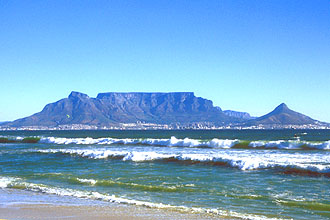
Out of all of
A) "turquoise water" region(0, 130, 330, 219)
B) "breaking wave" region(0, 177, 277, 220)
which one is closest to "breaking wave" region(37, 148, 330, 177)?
"turquoise water" region(0, 130, 330, 219)

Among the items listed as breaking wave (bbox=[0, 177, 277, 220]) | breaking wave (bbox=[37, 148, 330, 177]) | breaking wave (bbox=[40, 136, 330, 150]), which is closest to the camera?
breaking wave (bbox=[0, 177, 277, 220])

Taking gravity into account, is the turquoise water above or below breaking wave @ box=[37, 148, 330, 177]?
below

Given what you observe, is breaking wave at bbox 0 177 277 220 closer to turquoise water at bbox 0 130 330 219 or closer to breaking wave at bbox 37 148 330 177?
turquoise water at bbox 0 130 330 219

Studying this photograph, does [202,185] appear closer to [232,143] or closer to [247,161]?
[247,161]

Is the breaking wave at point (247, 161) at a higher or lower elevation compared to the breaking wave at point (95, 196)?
higher

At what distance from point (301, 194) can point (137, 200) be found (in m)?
5.77

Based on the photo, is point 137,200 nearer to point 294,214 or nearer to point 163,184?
point 163,184

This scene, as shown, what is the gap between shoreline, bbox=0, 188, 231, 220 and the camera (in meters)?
9.97

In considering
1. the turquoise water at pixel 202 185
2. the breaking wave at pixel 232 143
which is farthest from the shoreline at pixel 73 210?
the breaking wave at pixel 232 143

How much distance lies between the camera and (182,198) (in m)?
12.4

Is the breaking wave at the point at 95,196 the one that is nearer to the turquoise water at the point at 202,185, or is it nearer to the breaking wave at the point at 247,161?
the turquoise water at the point at 202,185

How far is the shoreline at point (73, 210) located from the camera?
9.97m

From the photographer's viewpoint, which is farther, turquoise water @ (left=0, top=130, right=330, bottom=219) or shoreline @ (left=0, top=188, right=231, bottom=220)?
turquoise water @ (left=0, top=130, right=330, bottom=219)

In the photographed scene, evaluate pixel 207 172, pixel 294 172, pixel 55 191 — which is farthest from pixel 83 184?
pixel 294 172
